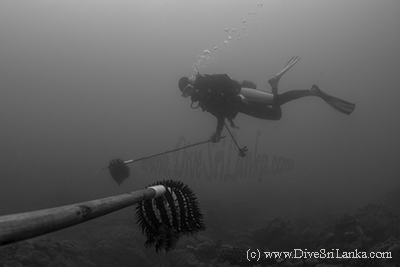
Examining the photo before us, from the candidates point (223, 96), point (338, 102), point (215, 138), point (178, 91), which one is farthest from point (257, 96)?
point (178, 91)

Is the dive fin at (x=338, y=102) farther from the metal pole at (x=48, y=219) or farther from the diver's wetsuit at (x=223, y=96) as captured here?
the metal pole at (x=48, y=219)

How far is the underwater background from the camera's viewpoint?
149ft

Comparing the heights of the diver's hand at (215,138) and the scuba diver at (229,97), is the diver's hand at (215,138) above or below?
below

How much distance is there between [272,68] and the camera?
108812 millimetres

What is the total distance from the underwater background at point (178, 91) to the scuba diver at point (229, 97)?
22.9 metres

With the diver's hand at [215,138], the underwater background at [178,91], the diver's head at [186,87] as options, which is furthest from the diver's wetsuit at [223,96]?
the underwater background at [178,91]

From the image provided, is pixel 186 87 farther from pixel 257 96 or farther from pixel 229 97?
pixel 257 96

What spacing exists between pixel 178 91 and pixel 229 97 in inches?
3587

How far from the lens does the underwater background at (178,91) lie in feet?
149

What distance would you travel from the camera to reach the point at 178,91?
97875 mm

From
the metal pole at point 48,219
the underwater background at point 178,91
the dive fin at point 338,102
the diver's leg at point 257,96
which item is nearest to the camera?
the metal pole at point 48,219

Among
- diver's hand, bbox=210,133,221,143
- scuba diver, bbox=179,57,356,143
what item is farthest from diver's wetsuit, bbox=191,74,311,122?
diver's hand, bbox=210,133,221,143

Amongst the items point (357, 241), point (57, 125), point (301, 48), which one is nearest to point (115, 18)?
point (57, 125)

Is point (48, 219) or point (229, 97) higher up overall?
point (229, 97)
